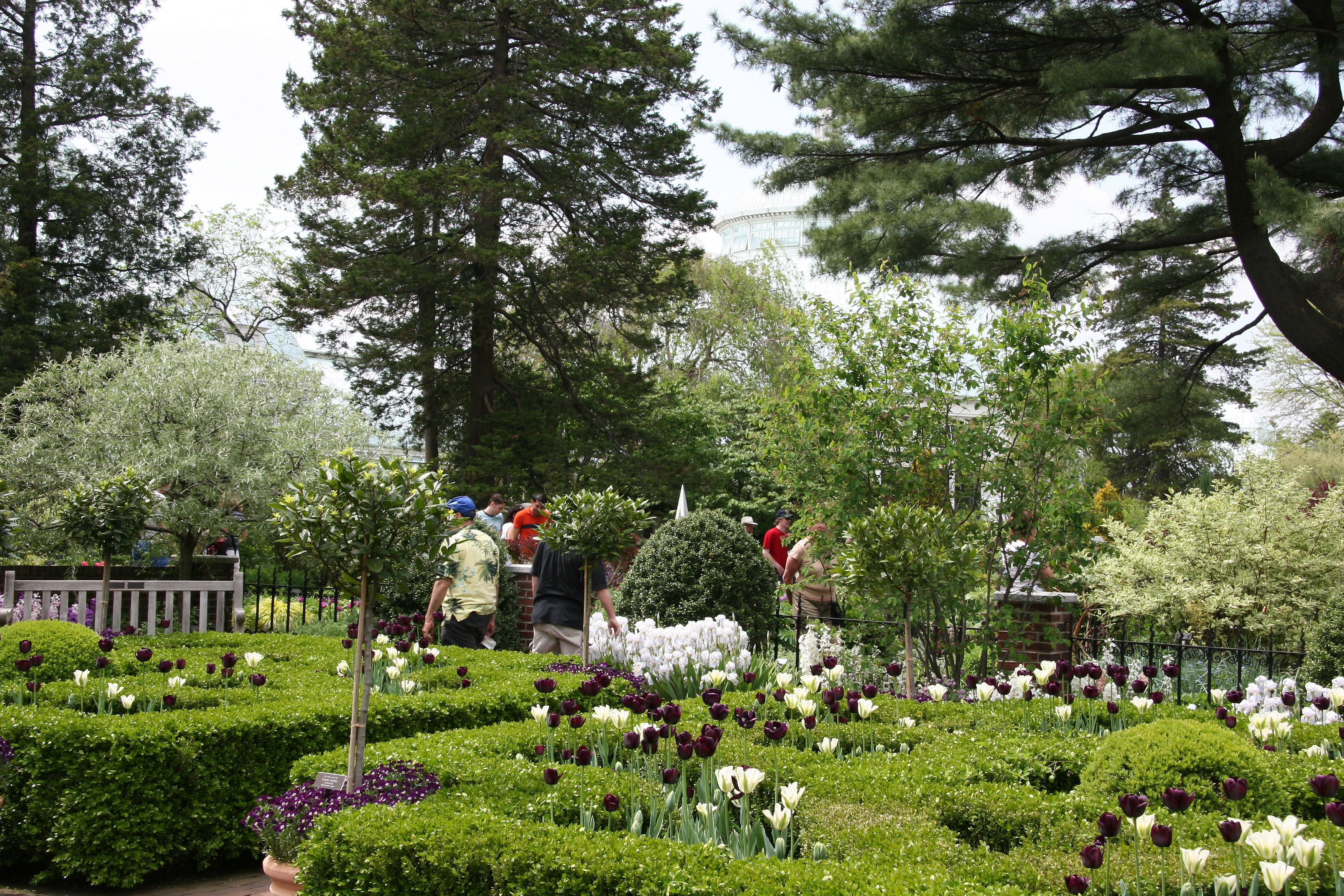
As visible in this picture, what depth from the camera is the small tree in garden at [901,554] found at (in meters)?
5.69

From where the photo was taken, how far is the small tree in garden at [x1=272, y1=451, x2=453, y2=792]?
378cm

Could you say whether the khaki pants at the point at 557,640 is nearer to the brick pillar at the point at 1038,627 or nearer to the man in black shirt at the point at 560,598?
the man in black shirt at the point at 560,598

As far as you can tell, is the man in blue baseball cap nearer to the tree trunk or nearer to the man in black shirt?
the man in black shirt

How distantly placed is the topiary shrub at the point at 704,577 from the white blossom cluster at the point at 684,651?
145 cm

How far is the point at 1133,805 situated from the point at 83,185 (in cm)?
2614

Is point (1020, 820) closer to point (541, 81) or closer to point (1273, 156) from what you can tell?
point (1273, 156)

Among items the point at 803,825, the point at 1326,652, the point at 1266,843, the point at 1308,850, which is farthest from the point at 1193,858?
the point at 1326,652

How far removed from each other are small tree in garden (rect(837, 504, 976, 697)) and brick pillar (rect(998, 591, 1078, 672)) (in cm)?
188

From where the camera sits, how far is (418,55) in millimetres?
17469

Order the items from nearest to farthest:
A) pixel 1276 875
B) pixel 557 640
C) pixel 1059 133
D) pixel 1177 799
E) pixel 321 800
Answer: pixel 1276 875, pixel 1177 799, pixel 321 800, pixel 557 640, pixel 1059 133

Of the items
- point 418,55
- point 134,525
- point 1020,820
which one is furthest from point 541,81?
point 1020,820

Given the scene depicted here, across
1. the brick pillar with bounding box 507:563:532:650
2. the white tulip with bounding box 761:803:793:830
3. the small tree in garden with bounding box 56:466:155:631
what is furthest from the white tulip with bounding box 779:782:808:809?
the brick pillar with bounding box 507:563:532:650

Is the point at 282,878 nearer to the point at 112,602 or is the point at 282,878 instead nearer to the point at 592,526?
the point at 592,526

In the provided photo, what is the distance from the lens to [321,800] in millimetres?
3773
